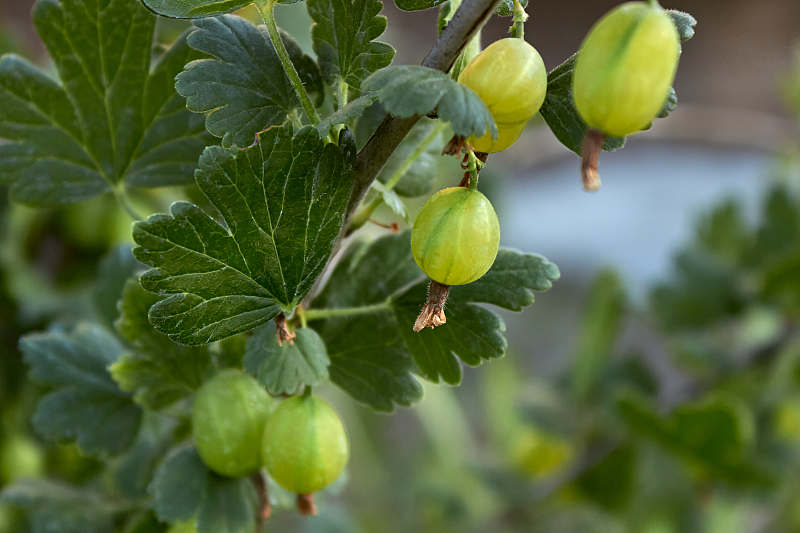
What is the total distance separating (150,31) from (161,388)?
8.4 inches

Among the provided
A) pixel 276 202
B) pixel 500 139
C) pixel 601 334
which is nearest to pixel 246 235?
pixel 276 202

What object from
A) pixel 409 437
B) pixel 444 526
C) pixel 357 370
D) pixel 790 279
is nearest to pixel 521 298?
pixel 357 370

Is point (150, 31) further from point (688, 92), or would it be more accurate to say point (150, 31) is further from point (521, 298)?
point (688, 92)

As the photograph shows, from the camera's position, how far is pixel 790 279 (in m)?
0.90

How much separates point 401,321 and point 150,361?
0.15 meters

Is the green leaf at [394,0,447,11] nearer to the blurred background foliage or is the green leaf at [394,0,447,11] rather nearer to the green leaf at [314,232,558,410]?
the green leaf at [314,232,558,410]

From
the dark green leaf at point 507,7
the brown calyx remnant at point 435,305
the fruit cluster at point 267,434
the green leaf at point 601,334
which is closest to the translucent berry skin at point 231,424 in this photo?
the fruit cluster at point 267,434

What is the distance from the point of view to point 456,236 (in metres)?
0.31

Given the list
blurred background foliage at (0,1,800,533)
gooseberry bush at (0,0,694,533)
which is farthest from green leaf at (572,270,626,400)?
gooseberry bush at (0,0,694,533)

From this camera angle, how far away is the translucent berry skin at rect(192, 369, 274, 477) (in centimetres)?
39

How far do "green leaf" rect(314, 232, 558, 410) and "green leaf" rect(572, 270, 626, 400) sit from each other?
2.19 ft

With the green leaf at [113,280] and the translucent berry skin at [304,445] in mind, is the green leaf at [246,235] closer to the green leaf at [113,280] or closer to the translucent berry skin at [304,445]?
the translucent berry skin at [304,445]

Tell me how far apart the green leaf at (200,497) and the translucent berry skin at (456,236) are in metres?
0.19

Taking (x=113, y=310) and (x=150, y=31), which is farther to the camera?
(x=113, y=310)
